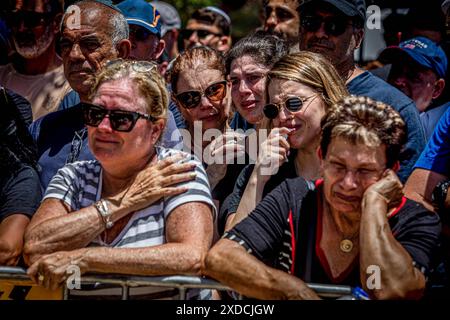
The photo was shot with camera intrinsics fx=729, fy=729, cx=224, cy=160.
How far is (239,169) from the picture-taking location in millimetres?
4418

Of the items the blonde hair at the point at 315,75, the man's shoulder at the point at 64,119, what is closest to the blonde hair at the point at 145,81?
the blonde hair at the point at 315,75

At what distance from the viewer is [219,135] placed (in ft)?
15.0

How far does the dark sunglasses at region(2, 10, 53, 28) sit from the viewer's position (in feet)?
18.0

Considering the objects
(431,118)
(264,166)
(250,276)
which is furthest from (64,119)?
(431,118)

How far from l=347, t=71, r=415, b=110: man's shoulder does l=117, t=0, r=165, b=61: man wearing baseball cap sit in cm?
175

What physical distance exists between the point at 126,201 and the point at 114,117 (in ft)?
1.39

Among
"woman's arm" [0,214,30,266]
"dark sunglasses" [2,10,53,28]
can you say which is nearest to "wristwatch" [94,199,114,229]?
"woman's arm" [0,214,30,266]

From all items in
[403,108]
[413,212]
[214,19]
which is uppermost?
[214,19]

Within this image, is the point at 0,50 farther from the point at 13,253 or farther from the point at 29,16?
the point at 13,253

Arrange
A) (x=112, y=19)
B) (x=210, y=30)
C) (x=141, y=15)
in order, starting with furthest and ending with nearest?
(x=210, y=30), (x=141, y=15), (x=112, y=19)

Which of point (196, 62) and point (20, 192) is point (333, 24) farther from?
point (20, 192)

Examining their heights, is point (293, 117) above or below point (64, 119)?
below

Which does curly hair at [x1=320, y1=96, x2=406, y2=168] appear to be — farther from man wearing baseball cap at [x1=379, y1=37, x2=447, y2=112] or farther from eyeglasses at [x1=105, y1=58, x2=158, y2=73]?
man wearing baseball cap at [x1=379, y1=37, x2=447, y2=112]

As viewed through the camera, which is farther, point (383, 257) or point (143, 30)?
point (143, 30)
